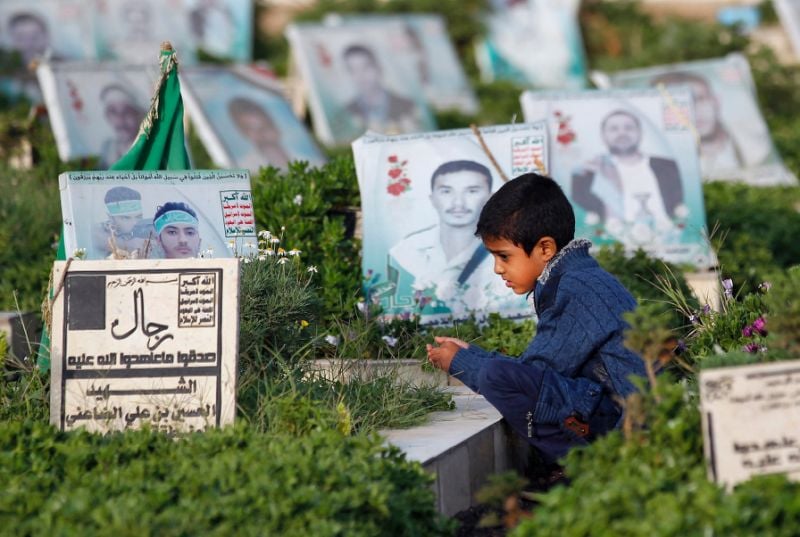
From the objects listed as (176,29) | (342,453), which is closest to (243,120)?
(176,29)

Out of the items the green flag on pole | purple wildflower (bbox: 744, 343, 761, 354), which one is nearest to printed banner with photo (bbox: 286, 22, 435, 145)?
the green flag on pole

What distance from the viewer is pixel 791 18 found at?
59.8ft

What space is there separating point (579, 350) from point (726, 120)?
8.49 meters

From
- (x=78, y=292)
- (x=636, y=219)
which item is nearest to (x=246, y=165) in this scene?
(x=636, y=219)

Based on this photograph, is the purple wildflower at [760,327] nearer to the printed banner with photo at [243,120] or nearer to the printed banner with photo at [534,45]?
the printed banner with photo at [243,120]

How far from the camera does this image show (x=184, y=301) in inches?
176

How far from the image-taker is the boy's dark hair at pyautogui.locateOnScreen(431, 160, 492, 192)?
693 cm

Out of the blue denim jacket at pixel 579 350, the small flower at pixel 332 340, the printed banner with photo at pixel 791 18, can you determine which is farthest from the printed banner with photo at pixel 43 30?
the blue denim jacket at pixel 579 350

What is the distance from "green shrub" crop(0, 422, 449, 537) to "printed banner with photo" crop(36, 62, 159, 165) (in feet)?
19.7

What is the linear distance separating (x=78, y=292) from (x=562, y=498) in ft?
6.34

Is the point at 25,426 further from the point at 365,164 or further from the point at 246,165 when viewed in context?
the point at 246,165

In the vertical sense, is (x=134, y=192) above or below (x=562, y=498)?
above

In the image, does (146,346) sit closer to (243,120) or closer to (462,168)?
(462,168)

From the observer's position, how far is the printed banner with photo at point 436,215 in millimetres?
6648
